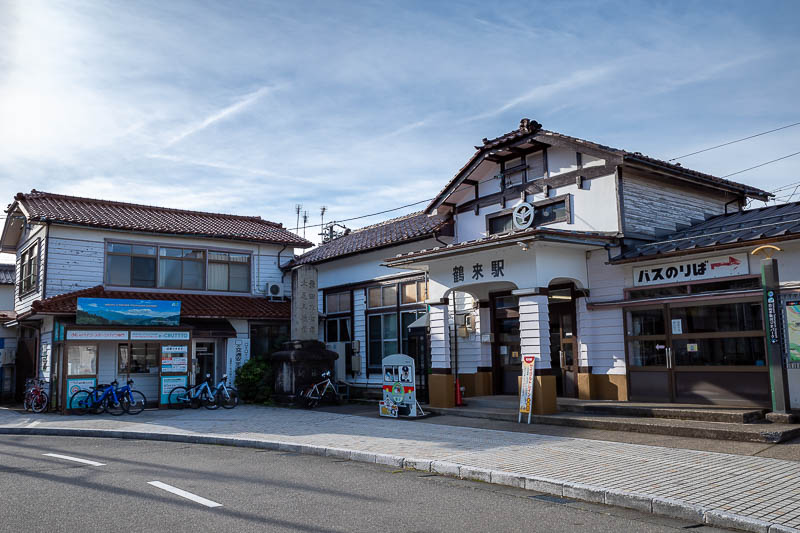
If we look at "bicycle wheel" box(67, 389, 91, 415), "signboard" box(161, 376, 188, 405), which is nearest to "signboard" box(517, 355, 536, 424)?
"signboard" box(161, 376, 188, 405)

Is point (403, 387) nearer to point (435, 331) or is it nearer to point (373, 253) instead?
point (435, 331)

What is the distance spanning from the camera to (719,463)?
28.2 feet

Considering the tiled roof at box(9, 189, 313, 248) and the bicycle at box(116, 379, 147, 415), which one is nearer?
the bicycle at box(116, 379, 147, 415)

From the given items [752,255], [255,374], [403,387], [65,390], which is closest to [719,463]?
[752,255]

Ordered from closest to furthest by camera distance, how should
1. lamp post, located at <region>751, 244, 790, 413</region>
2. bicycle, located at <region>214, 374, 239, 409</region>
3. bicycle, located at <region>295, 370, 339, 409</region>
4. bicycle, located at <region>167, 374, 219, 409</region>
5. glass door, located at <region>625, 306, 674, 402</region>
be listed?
lamp post, located at <region>751, 244, 790, 413</region>, glass door, located at <region>625, 306, 674, 402</region>, bicycle, located at <region>295, 370, 339, 409</region>, bicycle, located at <region>214, 374, 239, 409</region>, bicycle, located at <region>167, 374, 219, 409</region>

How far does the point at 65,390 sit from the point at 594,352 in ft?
46.1

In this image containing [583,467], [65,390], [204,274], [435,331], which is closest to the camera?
[583,467]

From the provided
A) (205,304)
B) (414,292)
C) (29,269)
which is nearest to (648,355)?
(414,292)

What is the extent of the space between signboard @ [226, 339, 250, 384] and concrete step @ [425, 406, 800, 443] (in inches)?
410

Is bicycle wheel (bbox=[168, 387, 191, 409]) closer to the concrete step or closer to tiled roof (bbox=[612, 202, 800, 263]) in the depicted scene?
the concrete step

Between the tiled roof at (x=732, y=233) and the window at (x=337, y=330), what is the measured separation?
10.3m

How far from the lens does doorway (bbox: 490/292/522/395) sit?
16.7m

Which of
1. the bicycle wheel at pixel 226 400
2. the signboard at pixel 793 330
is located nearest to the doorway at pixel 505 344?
the signboard at pixel 793 330

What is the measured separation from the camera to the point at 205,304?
21844 millimetres
